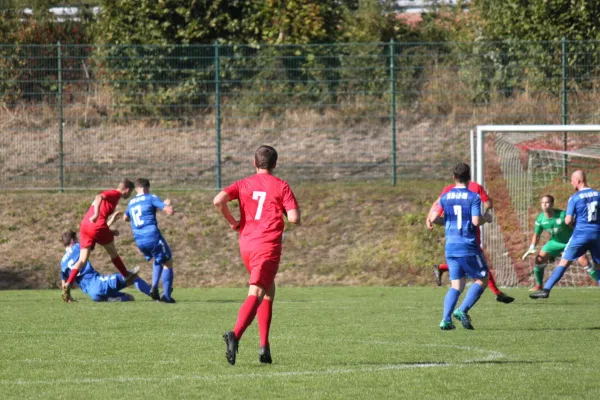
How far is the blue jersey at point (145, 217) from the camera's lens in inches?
604

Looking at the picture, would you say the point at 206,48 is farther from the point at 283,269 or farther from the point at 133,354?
the point at 133,354

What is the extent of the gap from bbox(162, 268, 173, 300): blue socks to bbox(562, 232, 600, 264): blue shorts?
5.68 meters

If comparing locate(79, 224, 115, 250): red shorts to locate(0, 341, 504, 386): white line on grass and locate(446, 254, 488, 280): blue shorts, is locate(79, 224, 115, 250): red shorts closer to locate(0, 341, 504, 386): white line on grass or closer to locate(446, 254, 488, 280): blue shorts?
locate(446, 254, 488, 280): blue shorts

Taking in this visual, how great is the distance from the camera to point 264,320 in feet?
27.4

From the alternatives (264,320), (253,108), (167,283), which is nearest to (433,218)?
(264,320)

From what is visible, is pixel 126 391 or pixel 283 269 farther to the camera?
pixel 283 269

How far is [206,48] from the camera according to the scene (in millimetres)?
24484

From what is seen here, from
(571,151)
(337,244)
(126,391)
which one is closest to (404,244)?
(337,244)

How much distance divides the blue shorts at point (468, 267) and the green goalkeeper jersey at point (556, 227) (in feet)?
20.7

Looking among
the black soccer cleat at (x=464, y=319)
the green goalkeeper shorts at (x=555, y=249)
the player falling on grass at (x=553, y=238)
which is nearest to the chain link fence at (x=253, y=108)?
the player falling on grass at (x=553, y=238)

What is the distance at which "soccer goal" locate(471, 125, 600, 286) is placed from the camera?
19.1 meters

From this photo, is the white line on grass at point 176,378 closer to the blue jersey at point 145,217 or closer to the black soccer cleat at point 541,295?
the black soccer cleat at point 541,295

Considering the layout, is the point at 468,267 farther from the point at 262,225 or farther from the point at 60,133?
the point at 60,133

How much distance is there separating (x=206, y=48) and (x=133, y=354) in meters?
16.3
